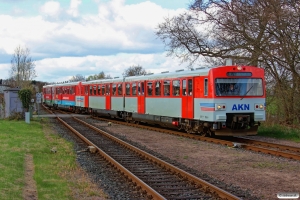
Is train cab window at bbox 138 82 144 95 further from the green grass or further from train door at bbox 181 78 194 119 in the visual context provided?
the green grass

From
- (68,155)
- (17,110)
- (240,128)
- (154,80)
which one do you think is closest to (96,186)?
(68,155)

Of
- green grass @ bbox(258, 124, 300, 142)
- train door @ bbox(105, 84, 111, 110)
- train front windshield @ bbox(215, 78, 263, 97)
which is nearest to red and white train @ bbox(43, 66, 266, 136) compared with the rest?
train front windshield @ bbox(215, 78, 263, 97)

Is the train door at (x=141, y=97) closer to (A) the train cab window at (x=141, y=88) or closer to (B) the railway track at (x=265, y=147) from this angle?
(A) the train cab window at (x=141, y=88)

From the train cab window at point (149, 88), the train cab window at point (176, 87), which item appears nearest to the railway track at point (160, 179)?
the train cab window at point (176, 87)

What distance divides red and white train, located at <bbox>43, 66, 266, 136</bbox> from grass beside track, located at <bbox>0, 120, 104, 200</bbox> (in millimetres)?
5496

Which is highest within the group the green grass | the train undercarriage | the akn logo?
the akn logo

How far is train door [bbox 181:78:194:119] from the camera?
17438 mm

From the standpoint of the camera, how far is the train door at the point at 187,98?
57.2ft

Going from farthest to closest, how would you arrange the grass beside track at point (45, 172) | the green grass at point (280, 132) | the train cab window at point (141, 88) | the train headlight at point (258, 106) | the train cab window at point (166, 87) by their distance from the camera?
the train cab window at point (141, 88) → the train cab window at point (166, 87) → the green grass at point (280, 132) → the train headlight at point (258, 106) → the grass beside track at point (45, 172)

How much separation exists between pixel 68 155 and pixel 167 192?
562 centimetres

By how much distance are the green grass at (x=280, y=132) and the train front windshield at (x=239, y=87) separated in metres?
2.39

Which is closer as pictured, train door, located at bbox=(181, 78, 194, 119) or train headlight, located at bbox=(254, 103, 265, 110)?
train headlight, located at bbox=(254, 103, 265, 110)

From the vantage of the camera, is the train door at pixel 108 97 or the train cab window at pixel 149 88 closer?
the train cab window at pixel 149 88

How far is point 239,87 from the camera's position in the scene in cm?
1636
